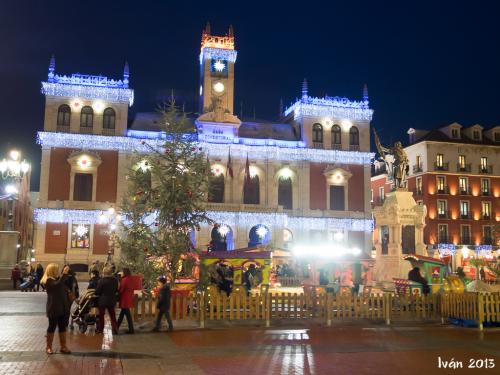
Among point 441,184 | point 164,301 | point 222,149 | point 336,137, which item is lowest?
point 164,301

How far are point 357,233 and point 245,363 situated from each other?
44.1 m

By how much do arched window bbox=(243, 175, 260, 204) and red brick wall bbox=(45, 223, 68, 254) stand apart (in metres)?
16.2

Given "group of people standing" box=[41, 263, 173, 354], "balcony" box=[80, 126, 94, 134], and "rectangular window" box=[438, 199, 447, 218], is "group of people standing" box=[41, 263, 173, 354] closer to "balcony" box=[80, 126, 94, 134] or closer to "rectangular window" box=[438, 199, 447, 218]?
"balcony" box=[80, 126, 94, 134]

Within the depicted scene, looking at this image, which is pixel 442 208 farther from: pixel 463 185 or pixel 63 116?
pixel 63 116

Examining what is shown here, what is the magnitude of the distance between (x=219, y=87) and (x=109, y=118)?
1159 cm

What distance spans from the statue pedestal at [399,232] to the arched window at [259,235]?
22845mm

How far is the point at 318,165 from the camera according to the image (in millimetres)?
53438

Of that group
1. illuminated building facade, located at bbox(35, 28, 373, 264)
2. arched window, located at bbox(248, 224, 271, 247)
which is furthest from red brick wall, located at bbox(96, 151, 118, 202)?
arched window, located at bbox(248, 224, 271, 247)

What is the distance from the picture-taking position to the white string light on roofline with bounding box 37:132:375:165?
47.7 m

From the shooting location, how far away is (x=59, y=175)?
47500 millimetres

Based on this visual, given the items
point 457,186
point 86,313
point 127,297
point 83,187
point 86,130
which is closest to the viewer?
point 127,297

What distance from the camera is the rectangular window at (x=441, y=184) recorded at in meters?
57.0

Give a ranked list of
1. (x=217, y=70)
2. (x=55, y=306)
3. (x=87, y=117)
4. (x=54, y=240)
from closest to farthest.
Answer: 1. (x=55, y=306)
2. (x=54, y=240)
3. (x=87, y=117)
4. (x=217, y=70)

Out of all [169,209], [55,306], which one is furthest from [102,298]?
[169,209]
